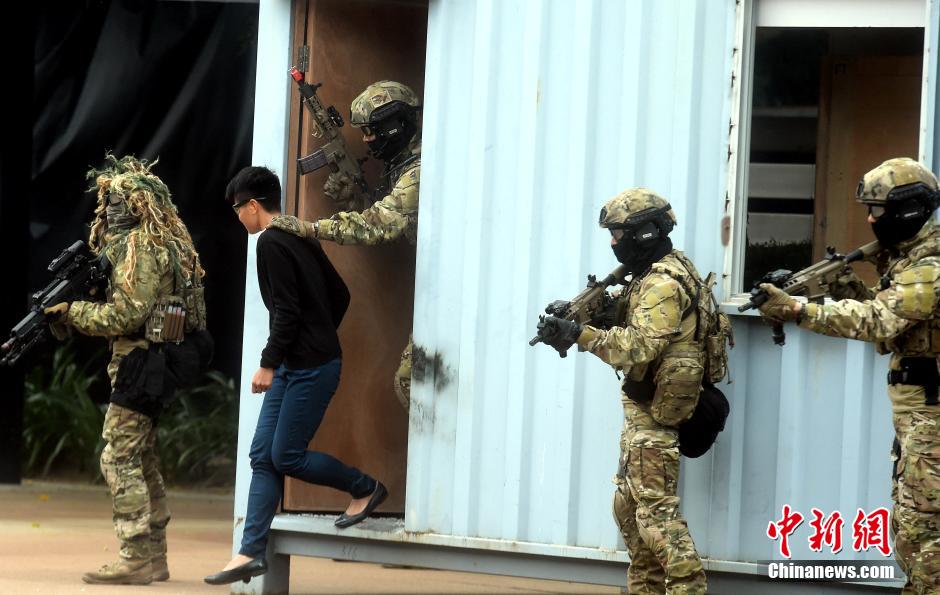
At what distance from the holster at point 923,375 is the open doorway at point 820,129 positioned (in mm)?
1262

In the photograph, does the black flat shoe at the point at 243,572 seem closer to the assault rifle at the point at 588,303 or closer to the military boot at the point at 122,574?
the military boot at the point at 122,574

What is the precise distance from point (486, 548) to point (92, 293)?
2.49 m

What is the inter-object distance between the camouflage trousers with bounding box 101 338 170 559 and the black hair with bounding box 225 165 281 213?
3.77ft

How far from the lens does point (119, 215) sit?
294 inches

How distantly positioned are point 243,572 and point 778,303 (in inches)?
106

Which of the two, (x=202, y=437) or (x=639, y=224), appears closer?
(x=639, y=224)

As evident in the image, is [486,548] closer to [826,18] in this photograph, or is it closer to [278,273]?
[278,273]

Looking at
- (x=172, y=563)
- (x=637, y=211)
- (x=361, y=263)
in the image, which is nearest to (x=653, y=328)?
(x=637, y=211)

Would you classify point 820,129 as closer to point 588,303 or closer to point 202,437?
point 588,303

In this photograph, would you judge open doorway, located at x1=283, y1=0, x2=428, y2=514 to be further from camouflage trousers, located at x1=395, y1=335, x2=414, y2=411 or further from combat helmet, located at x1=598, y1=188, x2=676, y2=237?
combat helmet, located at x1=598, y1=188, x2=676, y2=237

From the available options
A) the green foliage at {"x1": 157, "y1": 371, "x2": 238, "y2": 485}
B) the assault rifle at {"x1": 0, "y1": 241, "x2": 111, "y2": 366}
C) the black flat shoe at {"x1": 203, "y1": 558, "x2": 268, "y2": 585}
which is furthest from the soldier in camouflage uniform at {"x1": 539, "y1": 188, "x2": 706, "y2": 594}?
the green foliage at {"x1": 157, "y1": 371, "x2": 238, "y2": 485}

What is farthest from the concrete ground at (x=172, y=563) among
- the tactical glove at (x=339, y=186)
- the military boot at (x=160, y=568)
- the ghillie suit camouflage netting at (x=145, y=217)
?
the tactical glove at (x=339, y=186)

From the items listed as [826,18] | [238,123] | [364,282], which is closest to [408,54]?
[364,282]

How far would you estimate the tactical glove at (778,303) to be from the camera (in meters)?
5.34
